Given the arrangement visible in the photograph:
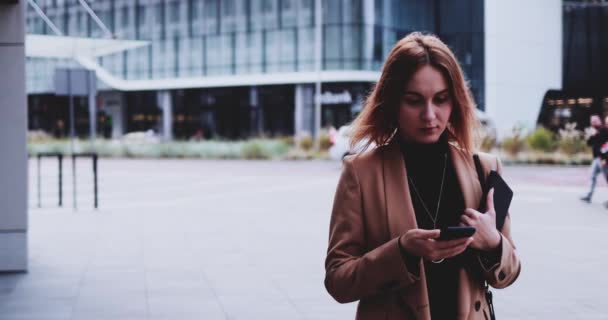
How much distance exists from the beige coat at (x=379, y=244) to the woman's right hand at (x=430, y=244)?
0.31 ft

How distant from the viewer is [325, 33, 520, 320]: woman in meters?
2.09

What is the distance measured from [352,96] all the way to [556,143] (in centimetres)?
1875

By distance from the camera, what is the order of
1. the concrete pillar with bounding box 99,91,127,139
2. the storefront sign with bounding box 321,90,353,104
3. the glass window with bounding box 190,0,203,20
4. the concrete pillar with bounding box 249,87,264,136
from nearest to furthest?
1. the storefront sign with bounding box 321,90,353,104
2. the concrete pillar with bounding box 249,87,264,136
3. the glass window with bounding box 190,0,203,20
4. the concrete pillar with bounding box 99,91,127,139

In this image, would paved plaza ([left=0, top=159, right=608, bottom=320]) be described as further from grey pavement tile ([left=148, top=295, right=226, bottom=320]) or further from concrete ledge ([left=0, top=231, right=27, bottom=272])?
concrete ledge ([left=0, top=231, right=27, bottom=272])

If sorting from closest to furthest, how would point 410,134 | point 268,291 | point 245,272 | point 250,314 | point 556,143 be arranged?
point 410,134 → point 250,314 → point 268,291 → point 245,272 → point 556,143

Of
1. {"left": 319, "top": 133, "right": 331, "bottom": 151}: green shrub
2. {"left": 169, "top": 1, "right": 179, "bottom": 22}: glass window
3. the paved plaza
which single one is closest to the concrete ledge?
the paved plaza

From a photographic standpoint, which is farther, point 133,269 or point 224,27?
point 224,27

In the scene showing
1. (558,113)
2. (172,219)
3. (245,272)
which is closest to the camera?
(245,272)

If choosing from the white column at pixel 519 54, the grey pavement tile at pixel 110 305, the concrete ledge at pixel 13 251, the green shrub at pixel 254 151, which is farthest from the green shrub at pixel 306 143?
the grey pavement tile at pixel 110 305

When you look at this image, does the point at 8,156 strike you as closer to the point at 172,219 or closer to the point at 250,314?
the point at 250,314

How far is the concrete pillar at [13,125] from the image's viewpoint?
865 centimetres

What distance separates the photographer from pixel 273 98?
5394 cm

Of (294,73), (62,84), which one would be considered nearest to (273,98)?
(294,73)

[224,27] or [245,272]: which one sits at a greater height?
[224,27]
